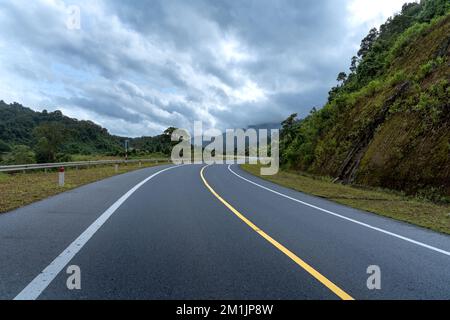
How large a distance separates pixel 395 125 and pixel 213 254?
1672cm

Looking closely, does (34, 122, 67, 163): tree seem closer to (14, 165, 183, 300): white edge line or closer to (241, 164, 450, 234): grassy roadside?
(241, 164, 450, 234): grassy roadside

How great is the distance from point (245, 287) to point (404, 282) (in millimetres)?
2083

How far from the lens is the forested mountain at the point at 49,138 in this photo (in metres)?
53.2

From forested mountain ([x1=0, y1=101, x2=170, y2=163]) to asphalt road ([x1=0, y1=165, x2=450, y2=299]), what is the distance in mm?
41067

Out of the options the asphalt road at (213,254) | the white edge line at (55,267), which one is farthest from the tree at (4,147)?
the white edge line at (55,267)

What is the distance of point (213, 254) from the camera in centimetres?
564

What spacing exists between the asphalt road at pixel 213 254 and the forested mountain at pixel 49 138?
135ft

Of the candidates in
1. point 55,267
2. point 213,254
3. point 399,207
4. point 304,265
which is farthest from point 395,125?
point 55,267

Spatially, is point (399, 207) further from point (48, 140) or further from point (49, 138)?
point (49, 138)

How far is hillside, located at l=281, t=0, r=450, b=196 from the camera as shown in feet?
50.2

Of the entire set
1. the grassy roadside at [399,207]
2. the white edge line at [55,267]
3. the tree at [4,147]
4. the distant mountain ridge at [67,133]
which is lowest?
the grassy roadside at [399,207]

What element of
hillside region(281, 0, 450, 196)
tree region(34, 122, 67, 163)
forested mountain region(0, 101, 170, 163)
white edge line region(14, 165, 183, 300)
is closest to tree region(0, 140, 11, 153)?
forested mountain region(0, 101, 170, 163)

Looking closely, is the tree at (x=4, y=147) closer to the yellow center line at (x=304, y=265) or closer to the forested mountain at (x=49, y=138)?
the forested mountain at (x=49, y=138)
